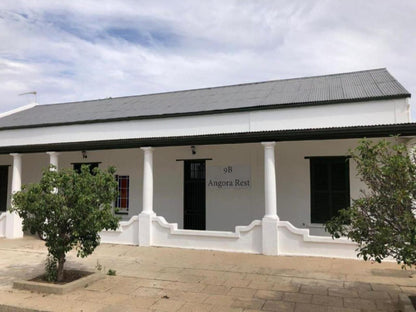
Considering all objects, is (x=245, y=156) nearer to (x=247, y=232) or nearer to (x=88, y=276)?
(x=247, y=232)

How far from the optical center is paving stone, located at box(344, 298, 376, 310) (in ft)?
16.6

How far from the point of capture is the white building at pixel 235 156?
8.96 m

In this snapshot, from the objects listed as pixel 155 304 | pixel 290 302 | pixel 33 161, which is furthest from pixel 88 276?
pixel 33 161

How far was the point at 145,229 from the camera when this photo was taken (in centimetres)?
997

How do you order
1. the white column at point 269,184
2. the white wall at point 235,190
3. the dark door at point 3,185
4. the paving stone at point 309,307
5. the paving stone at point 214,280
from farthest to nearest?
1. the dark door at point 3,185
2. the white wall at point 235,190
3. the white column at point 269,184
4. the paving stone at point 214,280
5. the paving stone at point 309,307

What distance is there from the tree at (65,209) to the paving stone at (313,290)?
359cm

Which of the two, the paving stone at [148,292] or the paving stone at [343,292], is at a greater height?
the paving stone at [343,292]

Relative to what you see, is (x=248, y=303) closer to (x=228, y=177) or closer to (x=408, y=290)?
(x=408, y=290)

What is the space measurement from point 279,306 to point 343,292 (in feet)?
4.38

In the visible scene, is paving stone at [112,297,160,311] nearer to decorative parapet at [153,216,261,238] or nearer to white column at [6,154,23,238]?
decorative parapet at [153,216,261,238]

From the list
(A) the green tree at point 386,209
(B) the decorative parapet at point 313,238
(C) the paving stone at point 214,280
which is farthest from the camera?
(B) the decorative parapet at point 313,238

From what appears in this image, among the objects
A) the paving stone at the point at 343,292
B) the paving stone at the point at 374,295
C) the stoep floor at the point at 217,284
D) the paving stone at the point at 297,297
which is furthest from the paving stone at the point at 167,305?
the paving stone at the point at 374,295

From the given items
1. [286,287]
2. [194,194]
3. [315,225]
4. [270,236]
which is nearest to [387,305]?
[286,287]

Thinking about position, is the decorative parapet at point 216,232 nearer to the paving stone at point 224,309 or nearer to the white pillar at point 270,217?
the white pillar at point 270,217
